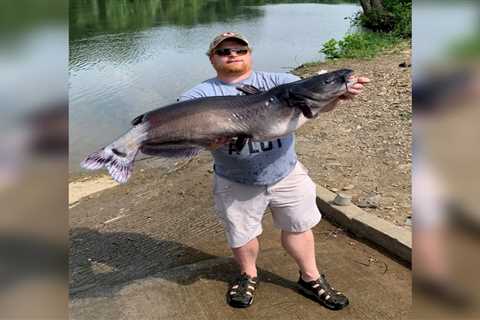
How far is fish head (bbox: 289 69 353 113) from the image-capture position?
8.13 feet

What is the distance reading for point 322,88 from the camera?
2.49m

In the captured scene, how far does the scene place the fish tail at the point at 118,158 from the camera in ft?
7.76

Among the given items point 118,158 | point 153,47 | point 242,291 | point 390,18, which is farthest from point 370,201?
point 153,47

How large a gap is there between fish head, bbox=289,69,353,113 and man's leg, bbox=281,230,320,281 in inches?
40.3

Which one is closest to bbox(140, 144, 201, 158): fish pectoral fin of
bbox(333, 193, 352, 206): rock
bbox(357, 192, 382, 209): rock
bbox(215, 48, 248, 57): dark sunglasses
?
bbox(215, 48, 248, 57): dark sunglasses

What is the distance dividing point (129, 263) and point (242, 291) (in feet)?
4.21

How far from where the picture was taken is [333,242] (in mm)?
3963

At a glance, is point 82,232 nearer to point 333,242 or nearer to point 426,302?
point 333,242

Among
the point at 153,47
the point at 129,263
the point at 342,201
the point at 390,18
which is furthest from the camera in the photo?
the point at 153,47

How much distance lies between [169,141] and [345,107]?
6.06m

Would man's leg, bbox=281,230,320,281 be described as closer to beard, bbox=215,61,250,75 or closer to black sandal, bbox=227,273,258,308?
black sandal, bbox=227,273,258,308

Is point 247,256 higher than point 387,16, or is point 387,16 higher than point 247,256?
point 387,16

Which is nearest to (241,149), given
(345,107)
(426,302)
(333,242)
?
(333,242)

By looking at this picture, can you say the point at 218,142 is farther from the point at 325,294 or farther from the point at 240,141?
the point at 325,294
